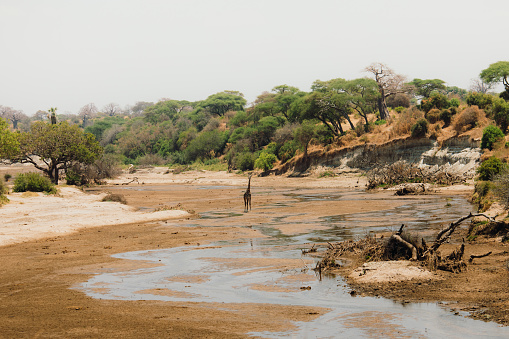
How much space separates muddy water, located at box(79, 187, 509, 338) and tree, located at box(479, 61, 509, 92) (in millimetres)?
38954

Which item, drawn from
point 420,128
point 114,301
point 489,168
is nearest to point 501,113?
point 420,128

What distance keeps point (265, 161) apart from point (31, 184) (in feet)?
118

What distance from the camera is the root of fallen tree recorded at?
11953mm

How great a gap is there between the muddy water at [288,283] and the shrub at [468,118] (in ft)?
82.0

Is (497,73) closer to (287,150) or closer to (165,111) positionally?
(287,150)

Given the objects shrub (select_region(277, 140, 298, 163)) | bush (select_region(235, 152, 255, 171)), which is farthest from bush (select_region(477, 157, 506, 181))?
bush (select_region(235, 152, 255, 171))

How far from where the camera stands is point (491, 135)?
4131cm

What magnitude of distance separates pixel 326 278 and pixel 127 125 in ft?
397

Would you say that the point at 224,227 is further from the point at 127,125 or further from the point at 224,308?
the point at 127,125

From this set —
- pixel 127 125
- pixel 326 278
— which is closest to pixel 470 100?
pixel 326 278

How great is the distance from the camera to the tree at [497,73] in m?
56.5

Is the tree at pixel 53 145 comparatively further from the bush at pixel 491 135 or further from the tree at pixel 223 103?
the tree at pixel 223 103

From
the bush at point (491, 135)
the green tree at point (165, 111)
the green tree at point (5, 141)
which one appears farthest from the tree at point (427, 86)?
the green tree at point (165, 111)

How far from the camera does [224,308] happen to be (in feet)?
33.0
